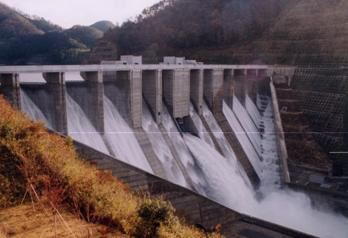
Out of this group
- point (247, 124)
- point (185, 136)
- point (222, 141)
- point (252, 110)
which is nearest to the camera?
point (185, 136)

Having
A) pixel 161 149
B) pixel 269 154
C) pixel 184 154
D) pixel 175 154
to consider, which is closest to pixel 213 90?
pixel 269 154

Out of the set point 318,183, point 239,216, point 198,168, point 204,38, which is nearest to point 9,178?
point 239,216

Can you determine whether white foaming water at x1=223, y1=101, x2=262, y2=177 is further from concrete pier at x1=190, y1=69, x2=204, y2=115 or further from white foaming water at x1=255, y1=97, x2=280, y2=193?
concrete pier at x1=190, y1=69, x2=204, y2=115

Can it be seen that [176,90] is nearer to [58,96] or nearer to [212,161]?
[212,161]

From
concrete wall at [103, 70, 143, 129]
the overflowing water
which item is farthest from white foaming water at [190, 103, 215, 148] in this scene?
concrete wall at [103, 70, 143, 129]

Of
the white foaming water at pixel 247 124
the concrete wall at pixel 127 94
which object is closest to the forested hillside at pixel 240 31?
the white foaming water at pixel 247 124

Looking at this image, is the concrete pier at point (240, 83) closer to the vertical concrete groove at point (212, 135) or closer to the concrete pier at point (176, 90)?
the vertical concrete groove at point (212, 135)
